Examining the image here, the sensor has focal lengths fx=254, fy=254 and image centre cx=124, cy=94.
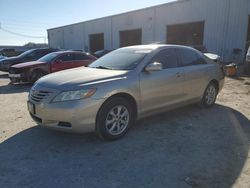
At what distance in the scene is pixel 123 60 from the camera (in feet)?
16.6

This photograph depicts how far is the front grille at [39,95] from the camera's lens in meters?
4.11

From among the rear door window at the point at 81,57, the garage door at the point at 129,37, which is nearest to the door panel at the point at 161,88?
the rear door window at the point at 81,57

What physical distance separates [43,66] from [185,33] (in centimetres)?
1875

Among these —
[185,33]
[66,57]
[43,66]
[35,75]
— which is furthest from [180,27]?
[35,75]

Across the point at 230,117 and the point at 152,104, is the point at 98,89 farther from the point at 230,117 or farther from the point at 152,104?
the point at 230,117

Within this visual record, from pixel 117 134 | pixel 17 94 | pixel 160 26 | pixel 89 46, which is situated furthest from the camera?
pixel 89 46

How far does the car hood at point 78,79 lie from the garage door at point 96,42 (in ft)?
90.0

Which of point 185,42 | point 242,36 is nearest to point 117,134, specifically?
point 242,36

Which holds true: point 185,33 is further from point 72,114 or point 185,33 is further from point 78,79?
point 72,114

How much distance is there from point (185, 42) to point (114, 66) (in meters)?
23.9

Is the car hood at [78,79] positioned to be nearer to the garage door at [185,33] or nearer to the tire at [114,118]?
the tire at [114,118]

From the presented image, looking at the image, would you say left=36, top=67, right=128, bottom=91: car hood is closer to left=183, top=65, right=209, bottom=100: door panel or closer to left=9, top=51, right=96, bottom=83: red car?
left=183, top=65, right=209, bottom=100: door panel

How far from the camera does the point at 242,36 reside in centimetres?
1723

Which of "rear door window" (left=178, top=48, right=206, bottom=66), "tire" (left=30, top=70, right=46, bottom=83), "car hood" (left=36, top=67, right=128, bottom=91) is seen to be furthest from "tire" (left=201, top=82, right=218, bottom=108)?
"tire" (left=30, top=70, right=46, bottom=83)
